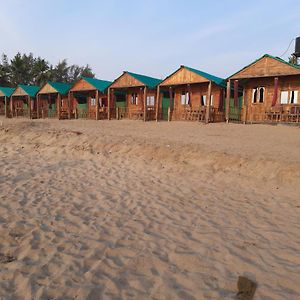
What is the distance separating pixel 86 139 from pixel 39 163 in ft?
9.78

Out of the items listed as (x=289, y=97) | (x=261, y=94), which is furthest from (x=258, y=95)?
(x=289, y=97)

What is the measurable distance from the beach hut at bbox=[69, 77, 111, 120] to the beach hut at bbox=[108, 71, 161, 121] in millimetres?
1094

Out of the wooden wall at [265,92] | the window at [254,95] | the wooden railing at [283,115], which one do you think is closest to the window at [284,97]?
the wooden wall at [265,92]

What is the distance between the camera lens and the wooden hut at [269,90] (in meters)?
15.5

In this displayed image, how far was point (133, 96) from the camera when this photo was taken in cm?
2405

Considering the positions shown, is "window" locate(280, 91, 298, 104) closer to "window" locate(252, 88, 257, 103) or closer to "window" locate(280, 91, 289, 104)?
"window" locate(280, 91, 289, 104)

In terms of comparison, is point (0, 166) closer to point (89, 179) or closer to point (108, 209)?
point (89, 179)

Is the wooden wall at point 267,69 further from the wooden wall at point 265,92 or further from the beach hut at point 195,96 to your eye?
the beach hut at point 195,96

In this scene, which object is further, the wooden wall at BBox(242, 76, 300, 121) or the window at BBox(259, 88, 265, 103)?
the window at BBox(259, 88, 265, 103)

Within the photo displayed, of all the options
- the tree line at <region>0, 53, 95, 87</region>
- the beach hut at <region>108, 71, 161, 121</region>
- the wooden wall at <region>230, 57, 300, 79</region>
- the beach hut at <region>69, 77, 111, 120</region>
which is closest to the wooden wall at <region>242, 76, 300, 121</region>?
the wooden wall at <region>230, 57, 300, 79</region>

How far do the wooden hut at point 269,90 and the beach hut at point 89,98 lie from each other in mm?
11790

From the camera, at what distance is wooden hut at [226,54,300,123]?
15.5 metres

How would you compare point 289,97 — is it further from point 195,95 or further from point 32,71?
point 32,71

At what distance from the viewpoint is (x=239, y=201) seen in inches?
219
